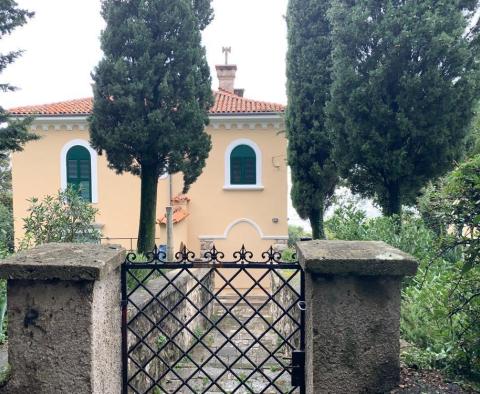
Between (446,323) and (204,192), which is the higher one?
(204,192)

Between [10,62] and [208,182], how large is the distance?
7.60 metres

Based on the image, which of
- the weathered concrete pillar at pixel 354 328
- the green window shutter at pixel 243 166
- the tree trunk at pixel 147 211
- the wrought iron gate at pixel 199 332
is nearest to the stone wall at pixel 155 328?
the wrought iron gate at pixel 199 332

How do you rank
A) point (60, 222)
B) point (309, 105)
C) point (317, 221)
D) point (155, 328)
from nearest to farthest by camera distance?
1. point (155, 328)
2. point (60, 222)
3. point (309, 105)
4. point (317, 221)

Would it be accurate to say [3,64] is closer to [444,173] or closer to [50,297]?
[50,297]

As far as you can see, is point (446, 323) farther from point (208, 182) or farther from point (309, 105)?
point (208, 182)

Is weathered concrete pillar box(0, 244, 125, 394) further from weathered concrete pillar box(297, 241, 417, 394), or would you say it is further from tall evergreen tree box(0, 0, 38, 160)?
tall evergreen tree box(0, 0, 38, 160)

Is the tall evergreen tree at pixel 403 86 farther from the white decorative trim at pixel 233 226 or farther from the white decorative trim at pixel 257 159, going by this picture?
the white decorative trim at pixel 233 226

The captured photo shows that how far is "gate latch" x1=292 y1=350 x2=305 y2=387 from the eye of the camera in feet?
9.01

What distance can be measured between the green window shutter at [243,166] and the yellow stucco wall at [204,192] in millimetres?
342

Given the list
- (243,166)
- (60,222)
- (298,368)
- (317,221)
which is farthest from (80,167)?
(298,368)

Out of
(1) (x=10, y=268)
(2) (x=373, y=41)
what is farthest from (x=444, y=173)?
(1) (x=10, y=268)

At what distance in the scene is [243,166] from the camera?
14727mm

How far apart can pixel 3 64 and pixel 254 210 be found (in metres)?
8.97

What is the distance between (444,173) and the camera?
848 cm
